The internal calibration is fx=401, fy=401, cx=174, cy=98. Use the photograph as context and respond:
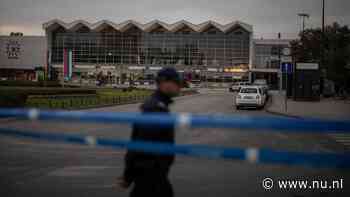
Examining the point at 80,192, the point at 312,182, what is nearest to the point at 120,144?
the point at 80,192

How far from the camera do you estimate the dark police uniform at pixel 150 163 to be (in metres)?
3.46

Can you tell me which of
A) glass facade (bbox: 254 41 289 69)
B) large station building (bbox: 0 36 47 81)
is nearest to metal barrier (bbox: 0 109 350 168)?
glass facade (bbox: 254 41 289 69)

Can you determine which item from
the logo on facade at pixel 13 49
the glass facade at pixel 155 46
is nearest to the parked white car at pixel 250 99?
the glass facade at pixel 155 46

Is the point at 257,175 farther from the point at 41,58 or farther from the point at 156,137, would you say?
the point at 41,58

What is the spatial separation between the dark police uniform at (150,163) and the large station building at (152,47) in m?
92.0

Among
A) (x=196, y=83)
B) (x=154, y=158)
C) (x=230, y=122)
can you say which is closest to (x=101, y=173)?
(x=154, y=158)

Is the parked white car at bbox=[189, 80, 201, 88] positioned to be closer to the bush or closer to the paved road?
the bush

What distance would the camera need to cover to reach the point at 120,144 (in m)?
3.24

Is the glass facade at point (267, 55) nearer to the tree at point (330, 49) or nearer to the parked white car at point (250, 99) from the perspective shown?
the tree at point (330, 49)

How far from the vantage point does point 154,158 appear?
3.51m

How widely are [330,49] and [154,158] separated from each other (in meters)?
41.4

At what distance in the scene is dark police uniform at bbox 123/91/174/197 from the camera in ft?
11.4

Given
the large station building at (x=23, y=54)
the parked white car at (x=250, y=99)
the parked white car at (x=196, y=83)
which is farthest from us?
the large station building at (x=23, y=54)

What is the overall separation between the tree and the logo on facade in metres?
69.9
